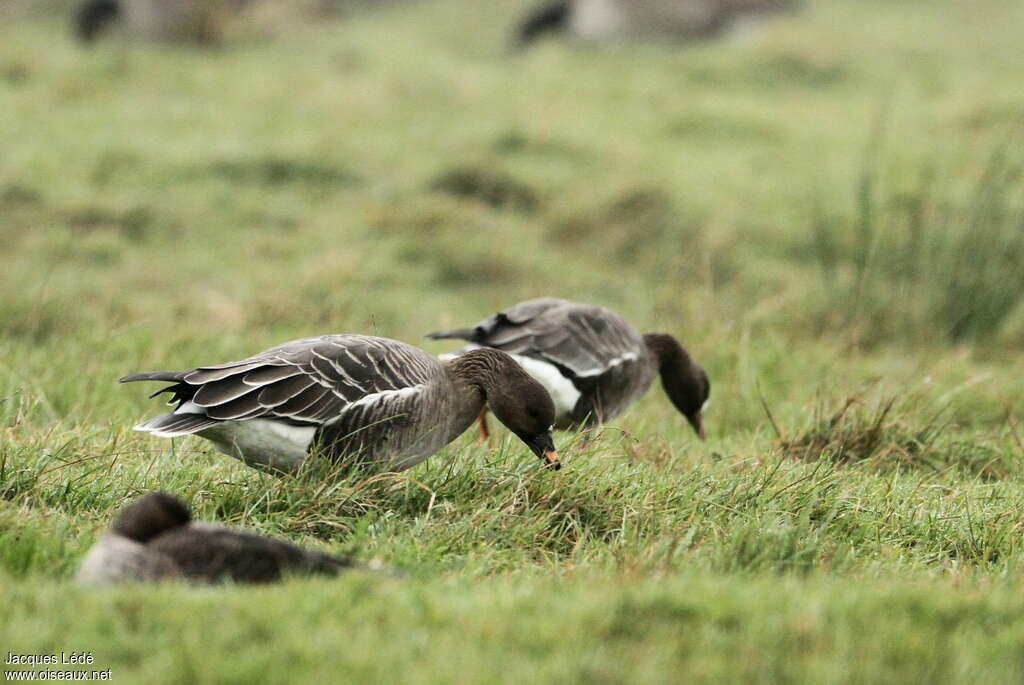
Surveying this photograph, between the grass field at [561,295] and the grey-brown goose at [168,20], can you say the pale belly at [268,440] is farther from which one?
the grey-brown goose at [168,20]

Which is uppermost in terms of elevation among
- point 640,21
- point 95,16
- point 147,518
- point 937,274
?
point 95,16

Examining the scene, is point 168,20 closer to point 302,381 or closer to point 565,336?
point 565,336

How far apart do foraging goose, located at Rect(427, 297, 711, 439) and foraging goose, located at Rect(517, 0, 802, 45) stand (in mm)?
13070

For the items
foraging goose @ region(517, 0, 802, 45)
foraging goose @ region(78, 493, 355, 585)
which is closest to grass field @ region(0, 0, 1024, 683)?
foraging goose @ region(78, 493, 355, 585)

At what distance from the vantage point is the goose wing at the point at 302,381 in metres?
4.09

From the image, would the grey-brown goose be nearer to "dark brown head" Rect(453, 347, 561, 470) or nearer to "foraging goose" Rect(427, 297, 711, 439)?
"foraging goose" Rect(427, 297, 711, 439)

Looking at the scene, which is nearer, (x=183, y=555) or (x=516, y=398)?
(x=183, y=555)

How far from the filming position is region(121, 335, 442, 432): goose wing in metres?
4.09

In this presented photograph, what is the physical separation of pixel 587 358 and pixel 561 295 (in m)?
3.47

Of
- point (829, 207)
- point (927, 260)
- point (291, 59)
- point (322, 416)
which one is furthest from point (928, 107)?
point (322, 416)

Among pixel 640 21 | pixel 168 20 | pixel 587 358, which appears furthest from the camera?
pixel 640 21

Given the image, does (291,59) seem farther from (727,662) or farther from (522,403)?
(727,662)

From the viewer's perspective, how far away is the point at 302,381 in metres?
4.22

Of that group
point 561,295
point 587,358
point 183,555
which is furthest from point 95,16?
point 183,555
